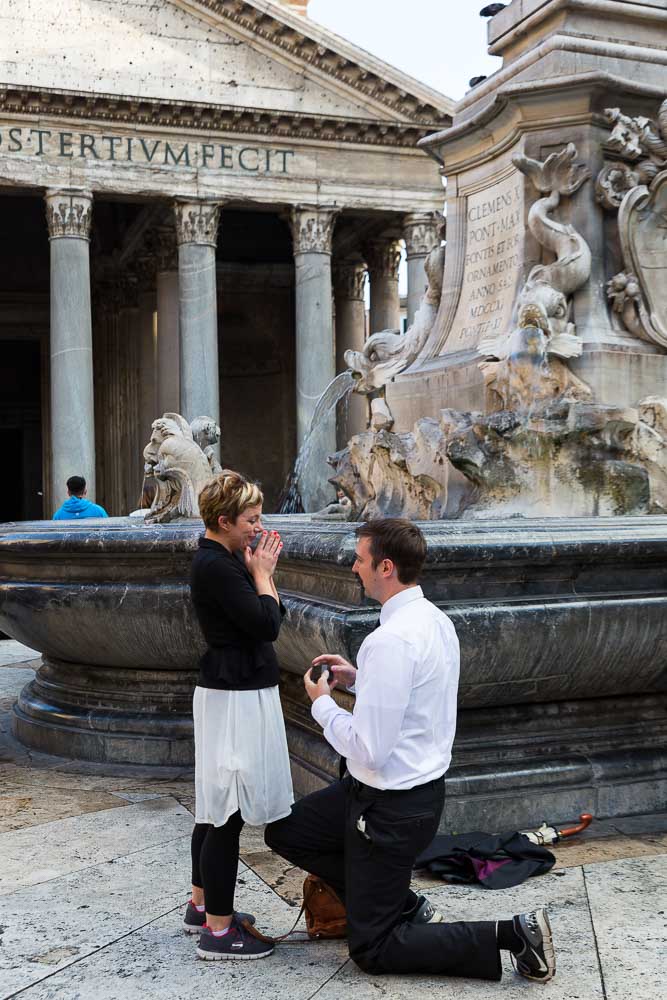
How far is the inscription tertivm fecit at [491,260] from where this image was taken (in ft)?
22.3

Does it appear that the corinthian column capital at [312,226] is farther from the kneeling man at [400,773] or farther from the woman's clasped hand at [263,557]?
the kneeling man at [400,773]

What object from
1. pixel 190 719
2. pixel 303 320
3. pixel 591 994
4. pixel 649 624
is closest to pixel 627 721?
pixel 649 624

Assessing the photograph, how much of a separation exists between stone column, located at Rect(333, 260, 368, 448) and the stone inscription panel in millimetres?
22788

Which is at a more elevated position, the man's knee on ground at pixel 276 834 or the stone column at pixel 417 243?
the stone column at pixel 417 243

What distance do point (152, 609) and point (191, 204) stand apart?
23.0 m

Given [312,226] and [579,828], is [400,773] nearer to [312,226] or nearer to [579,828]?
[579,828]

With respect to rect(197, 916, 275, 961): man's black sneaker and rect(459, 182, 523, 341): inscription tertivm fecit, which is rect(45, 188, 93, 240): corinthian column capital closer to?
rect(459, 182, 523, 341): inscription tertivm fecit

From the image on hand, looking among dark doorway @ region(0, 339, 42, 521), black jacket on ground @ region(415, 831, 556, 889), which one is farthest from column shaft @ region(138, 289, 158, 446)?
black jacket on ground @ region(415, 831, 556, 889)

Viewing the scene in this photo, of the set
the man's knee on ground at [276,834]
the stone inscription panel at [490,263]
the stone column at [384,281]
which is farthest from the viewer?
the stone column at [384,281]

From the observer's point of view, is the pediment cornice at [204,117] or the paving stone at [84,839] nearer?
the paving stone at [84,839]

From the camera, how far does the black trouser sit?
9.83 feet

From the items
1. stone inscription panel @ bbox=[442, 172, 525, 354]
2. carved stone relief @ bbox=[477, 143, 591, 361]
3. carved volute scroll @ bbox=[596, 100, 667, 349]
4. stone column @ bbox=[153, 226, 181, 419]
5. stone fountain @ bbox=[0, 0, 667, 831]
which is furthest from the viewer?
stone column @ bbox=[153, 226, 181, 419]

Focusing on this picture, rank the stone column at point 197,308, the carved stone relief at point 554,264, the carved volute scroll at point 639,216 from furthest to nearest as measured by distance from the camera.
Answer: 1. the stone column at point 197,308
2. the carved volute scroll at point 639,216
3. the carved stone relief at point 554,264

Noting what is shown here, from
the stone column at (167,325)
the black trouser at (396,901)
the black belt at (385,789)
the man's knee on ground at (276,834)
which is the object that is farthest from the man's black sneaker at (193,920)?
the stone column at (167,325)
